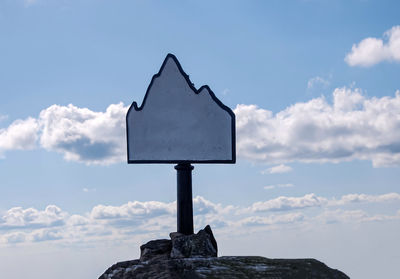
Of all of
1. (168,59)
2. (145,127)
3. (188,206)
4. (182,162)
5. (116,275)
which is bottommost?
(116,275)

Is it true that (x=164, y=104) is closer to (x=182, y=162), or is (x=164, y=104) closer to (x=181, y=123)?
(x=181, y=123)

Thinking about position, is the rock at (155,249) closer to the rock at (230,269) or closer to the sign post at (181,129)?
the sign post at (181,129)

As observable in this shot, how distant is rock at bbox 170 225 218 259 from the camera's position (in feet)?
40.7

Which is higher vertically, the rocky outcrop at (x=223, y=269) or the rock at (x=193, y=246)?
the rock at (x=193, y=246)

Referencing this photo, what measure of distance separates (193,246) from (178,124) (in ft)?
10.1

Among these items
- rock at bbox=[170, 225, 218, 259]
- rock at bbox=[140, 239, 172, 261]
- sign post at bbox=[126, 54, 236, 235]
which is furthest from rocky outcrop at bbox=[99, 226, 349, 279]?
sign post at bbox=[126, 54, 236, 235]

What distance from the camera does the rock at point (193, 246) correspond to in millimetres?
12391

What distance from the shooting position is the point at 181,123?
1342 cm

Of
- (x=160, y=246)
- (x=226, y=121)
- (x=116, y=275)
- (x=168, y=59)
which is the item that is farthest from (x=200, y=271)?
(x=168, y=59)

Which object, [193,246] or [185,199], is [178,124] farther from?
[193,246]

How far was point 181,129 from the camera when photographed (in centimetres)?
1341

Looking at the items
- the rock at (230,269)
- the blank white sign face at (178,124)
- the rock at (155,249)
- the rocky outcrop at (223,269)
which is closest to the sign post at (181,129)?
the blank white sign face at (178,124)

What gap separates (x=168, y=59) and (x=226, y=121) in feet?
7.60

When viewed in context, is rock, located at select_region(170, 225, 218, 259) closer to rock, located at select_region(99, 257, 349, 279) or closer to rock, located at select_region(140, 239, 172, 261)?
Answer: rock, located at select_region(140, 239, 172, 261)
